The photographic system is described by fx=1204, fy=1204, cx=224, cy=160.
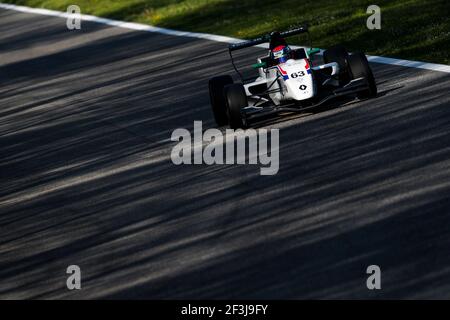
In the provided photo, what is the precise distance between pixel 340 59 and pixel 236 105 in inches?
68.8

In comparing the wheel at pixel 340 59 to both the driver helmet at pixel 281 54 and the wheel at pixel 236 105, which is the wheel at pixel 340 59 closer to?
the driver helmet at pixel 281 54

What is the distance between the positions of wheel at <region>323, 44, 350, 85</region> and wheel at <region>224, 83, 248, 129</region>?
1464mm

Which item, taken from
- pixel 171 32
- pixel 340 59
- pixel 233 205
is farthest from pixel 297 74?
pixel 171 32

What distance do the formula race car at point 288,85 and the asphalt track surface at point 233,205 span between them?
0.87 ft

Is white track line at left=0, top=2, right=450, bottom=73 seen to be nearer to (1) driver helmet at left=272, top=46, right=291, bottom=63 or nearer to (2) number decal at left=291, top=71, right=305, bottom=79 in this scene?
(1) driver helmet at left=272, top=46, right=291, bottom=63

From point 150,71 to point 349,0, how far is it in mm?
5797

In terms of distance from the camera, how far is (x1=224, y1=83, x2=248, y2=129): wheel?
47.6 feet

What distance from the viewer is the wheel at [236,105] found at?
14.5 meters

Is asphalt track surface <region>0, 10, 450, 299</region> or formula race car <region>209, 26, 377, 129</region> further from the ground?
formula race car <region>209, 26, 377, 129</region>

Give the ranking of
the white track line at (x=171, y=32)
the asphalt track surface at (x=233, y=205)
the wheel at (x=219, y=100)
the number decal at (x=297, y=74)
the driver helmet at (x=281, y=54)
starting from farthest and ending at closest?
the white track line at (x=171, y=32), the wheel at (x=219, y=100), the driver helmet at (x=281, y=54), the number decal at (x=297, y=74), the asphalt track surface at (x=233, y=205)

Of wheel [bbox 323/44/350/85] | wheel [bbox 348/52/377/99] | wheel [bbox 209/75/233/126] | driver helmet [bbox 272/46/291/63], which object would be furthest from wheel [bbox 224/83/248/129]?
wheel [bbox 323/44/350/85]

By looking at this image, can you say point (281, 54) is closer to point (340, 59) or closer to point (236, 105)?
point (340, 59)

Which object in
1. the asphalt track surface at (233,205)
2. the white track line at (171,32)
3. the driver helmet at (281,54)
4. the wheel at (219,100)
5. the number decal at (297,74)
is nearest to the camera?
the asphalt track surface at (233,205)

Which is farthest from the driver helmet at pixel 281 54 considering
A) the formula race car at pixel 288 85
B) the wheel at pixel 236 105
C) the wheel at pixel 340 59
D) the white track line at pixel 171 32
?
the white track line at pixel 171 32
